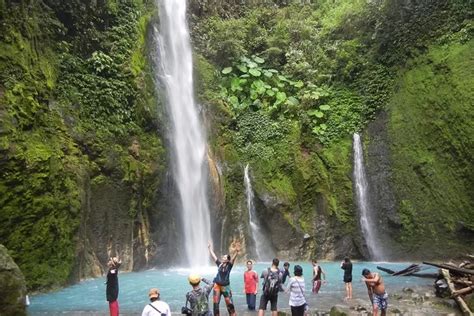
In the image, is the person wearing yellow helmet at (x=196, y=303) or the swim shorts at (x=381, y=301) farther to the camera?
the swim shorts at (x=381, y=301)

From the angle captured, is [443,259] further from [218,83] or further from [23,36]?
[23,36]

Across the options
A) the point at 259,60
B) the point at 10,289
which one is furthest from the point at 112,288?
the point at 259,60

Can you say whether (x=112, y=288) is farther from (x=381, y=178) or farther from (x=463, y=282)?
(x=381, y=178)

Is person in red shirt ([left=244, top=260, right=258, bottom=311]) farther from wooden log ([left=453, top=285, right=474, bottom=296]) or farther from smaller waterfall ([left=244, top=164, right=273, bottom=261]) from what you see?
smaller waterfall ([left=244, top=164, right=273, bottom=261])

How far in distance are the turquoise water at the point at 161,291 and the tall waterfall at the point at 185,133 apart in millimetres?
2594

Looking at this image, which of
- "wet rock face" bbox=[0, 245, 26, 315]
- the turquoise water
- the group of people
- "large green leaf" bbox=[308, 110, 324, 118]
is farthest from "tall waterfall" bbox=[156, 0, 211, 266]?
"wet rock face" bbox=[0, 245, 26, 315]

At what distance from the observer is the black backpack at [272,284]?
361 inches

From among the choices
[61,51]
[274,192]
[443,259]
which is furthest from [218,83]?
[443,259]

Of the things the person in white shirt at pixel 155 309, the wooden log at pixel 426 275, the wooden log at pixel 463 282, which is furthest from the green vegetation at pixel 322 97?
the person in white shirt at pixel 155 309

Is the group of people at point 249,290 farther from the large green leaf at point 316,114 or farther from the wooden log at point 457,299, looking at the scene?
the large green leaf at point 316,114

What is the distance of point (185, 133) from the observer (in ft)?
76.5

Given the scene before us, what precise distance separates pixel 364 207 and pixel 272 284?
15620 mm

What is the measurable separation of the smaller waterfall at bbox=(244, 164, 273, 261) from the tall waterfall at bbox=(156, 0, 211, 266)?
2481mm

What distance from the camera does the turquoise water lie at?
449 inches
